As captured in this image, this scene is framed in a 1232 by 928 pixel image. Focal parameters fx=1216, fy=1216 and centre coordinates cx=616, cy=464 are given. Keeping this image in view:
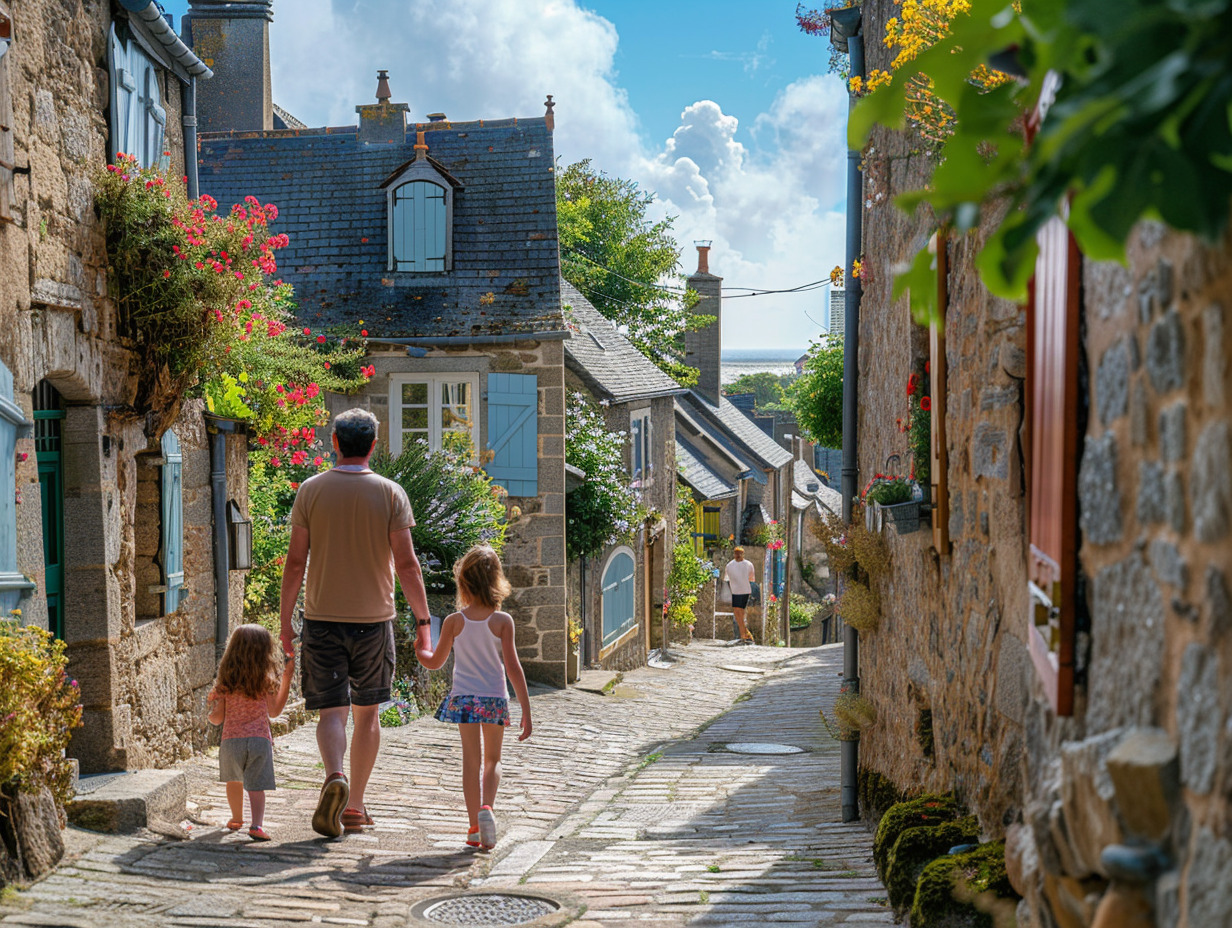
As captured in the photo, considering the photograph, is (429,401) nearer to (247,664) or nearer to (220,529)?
(220,529)

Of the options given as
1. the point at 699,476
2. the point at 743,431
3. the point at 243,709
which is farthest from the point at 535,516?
the point at 743,431

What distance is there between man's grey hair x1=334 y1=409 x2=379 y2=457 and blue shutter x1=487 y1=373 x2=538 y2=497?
7.79 m

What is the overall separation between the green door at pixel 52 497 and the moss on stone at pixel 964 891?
4.33m

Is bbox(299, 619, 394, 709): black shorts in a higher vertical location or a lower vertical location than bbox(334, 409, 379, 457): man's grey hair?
lower

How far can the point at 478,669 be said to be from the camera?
5.02 meters

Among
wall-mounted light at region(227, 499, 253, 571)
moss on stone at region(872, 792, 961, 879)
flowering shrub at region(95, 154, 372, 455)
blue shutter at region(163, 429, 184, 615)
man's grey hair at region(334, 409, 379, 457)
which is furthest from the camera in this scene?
wall-mounted light at region(227, 499, 253, 571)

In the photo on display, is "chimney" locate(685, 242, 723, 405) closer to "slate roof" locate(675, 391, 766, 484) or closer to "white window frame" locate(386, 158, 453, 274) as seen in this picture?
"slate roof" locate(675, 391, 766, 484)

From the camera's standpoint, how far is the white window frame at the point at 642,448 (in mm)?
16859

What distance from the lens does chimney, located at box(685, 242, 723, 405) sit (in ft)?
84.9

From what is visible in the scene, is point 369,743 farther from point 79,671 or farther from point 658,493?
point 658,493

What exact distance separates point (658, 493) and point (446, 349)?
7122 millimetres

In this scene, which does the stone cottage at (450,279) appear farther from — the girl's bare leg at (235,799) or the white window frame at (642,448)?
the girl's bare leg at (235,799)

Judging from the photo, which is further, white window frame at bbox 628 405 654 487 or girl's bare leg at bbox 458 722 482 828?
white window frame at bbox 628 405 654 487

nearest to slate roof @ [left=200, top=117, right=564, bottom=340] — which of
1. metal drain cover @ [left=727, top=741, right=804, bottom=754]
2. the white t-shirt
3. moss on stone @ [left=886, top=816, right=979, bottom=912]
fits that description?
metal drain cover @ [left=727, top=741, right=804, bottom=754]
